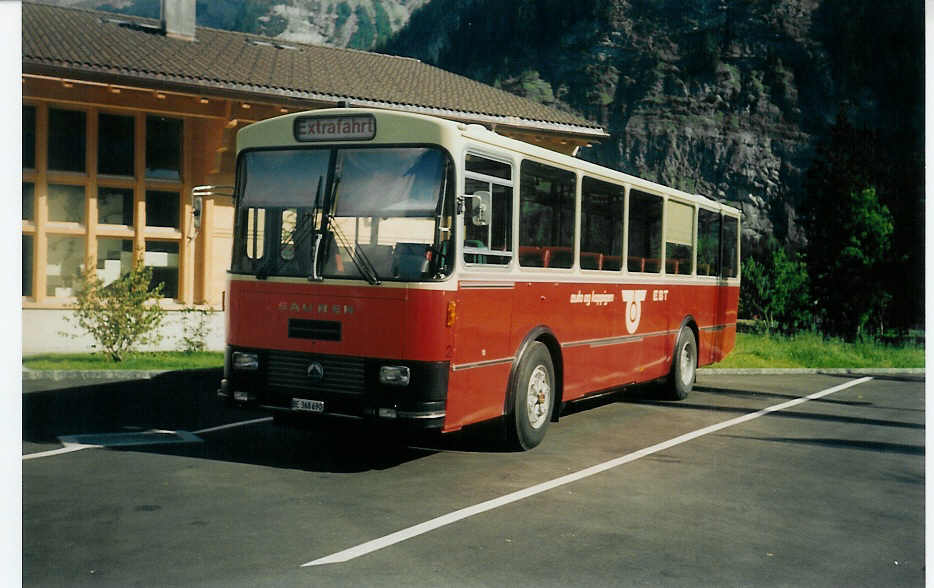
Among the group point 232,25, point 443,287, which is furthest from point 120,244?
point 443,287

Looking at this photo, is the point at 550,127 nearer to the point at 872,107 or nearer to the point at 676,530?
the point at 872,107

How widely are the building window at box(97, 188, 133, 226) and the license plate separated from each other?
380 inches

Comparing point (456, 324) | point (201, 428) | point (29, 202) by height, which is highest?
point (29, 202)

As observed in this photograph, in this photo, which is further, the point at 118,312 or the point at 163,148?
the point at 163,148

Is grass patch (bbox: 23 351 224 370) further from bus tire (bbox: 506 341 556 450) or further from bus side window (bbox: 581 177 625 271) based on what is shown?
bus tire (bbox: 506 341 556 450)

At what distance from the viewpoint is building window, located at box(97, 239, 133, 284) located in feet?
52.1

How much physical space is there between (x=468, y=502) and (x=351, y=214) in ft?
8.46

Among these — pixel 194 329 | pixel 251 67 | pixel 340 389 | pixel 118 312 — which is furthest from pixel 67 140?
pixel 340 389

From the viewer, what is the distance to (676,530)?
6.40m

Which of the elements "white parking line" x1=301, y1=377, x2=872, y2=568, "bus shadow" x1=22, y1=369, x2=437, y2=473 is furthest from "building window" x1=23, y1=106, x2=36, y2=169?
"white parking line" x1=301, y1=377, x2=872, y2=568

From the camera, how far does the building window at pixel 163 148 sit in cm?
1706

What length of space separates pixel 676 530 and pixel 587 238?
14.5 ft

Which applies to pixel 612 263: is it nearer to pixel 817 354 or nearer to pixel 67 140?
pixel 817 354

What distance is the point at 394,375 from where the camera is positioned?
25.7ft
